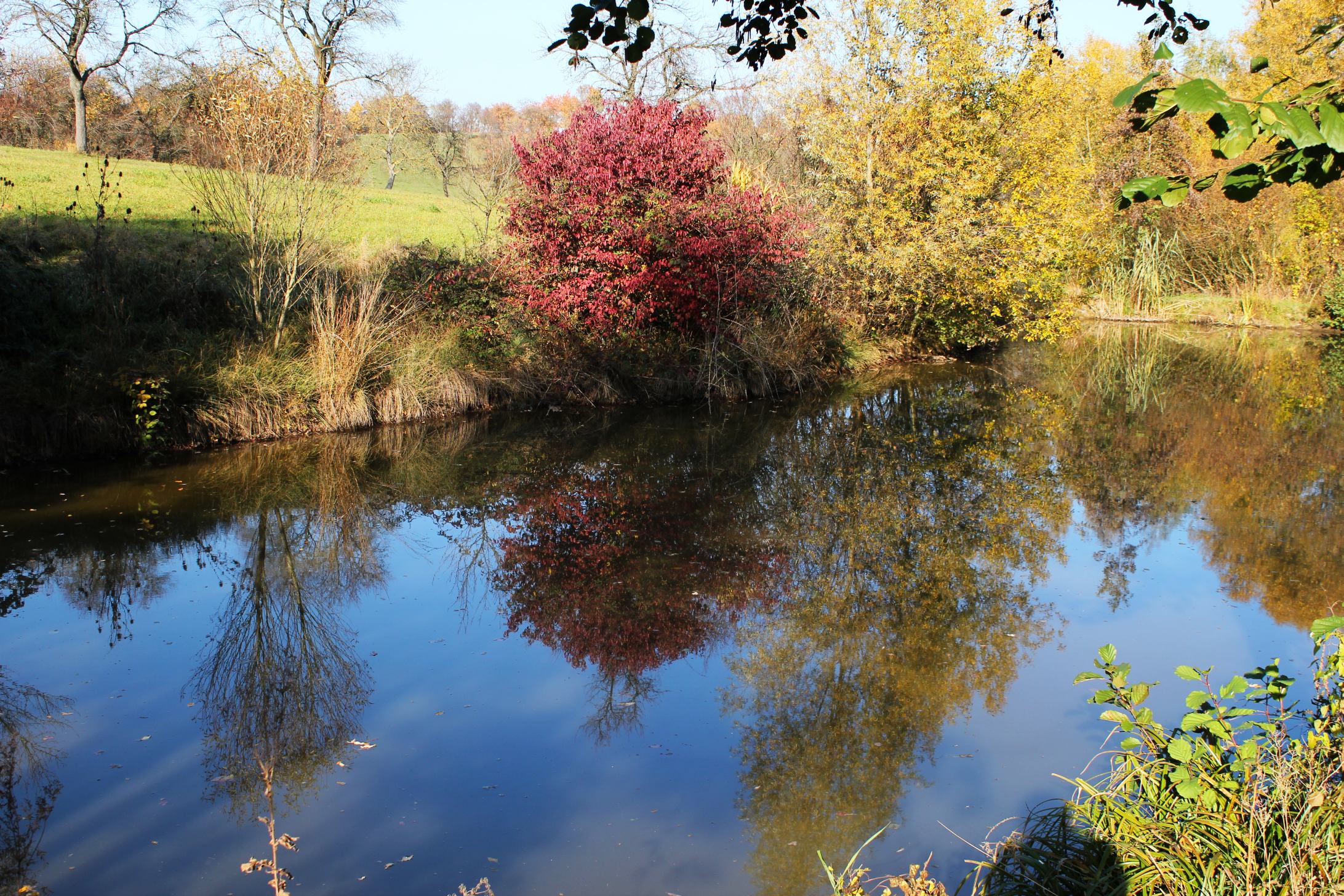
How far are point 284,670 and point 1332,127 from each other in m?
5.54

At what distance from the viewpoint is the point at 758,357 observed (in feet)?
49.8

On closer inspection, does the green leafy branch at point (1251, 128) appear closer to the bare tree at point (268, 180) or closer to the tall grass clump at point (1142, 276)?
the bare tree at point (268, 180)

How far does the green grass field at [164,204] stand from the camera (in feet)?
54.9

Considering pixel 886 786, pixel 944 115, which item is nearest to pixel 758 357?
pixel 944 115

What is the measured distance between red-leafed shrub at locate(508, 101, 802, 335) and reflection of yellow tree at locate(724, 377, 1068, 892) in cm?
378

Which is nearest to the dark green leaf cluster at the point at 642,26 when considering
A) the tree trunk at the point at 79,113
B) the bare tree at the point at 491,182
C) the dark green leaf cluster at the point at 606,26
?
the dark green leaf cluster at the point at 606,26

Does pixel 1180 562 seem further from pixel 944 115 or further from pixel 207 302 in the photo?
pixel 207 302

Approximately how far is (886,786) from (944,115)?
14185 millimetres

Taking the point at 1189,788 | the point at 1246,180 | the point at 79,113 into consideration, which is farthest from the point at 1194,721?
the point at 79,113

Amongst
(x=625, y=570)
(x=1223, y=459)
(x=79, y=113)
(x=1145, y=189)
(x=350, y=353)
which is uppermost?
(x=79, y=113)

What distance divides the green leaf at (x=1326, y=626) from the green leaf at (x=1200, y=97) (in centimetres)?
150

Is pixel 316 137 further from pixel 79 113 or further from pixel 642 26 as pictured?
pixel 79 113

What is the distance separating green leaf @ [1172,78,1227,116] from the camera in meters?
1.94

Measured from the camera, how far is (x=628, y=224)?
45.1ft
